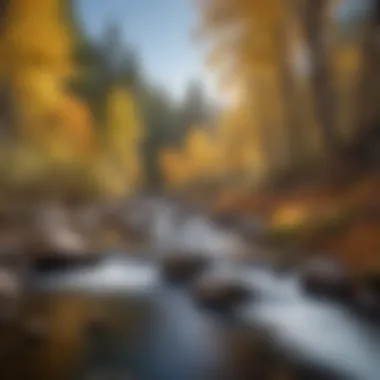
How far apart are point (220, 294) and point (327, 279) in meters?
0.26

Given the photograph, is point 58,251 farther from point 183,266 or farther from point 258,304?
point 258,304

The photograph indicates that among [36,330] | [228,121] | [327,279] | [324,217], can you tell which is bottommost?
[36,330]

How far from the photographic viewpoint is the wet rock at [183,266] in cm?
195

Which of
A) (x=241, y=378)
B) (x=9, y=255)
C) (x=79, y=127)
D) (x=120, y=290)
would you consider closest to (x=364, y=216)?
(x=241, y=378)

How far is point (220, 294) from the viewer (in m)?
1.92

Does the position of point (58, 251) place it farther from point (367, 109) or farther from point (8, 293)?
point (367, 109)

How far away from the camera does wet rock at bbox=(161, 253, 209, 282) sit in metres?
1.95

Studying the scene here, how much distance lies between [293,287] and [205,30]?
68 centimetres

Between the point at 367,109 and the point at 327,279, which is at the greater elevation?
the point at 367,109

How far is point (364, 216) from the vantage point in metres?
1.93

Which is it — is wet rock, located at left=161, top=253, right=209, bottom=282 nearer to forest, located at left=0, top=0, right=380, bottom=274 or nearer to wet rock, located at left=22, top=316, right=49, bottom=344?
forest, located at left=0, top=0, right=380, bottom=274

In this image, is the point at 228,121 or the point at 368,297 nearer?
the point at 368,297

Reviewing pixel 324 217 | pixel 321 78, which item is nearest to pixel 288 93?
pixel 321 78

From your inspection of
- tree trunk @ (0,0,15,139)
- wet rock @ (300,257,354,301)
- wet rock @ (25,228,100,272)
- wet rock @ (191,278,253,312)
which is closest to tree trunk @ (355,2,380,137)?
wet rock @ (300,257,354,301)
